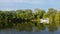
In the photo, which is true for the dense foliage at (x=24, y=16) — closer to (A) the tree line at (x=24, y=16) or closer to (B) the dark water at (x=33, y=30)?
(A) the tree line at (x=24, y=16)

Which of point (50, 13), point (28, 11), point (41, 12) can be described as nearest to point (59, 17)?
point (50, 13)

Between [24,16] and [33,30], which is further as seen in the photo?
[24,16]

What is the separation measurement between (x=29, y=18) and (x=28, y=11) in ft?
8.82

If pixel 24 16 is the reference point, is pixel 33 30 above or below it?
above

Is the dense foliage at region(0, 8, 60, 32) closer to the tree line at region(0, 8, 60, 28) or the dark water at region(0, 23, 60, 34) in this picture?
the tree line at region(0, 8, 60, 28)

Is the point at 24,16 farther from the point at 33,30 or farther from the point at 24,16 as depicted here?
the point at 33,30

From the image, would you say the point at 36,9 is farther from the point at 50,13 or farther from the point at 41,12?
the point at 50,13

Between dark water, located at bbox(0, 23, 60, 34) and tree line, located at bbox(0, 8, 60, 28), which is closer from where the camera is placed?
dark water, located at bbox(0, 23, 60, 34)

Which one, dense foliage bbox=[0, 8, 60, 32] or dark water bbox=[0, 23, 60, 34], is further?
dense foliage bbox=[0, 8, 60, 32]

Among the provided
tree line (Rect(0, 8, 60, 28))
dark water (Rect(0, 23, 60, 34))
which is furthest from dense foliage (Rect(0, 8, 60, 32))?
dark water (Rect(0, 23, 60, 34))

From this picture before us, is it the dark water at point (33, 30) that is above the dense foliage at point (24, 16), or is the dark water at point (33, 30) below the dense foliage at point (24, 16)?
above

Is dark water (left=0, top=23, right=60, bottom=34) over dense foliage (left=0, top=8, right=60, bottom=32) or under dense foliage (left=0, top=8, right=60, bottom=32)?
over

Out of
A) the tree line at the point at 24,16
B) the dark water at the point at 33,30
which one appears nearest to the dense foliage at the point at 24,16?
the tree line at the point at 24,16

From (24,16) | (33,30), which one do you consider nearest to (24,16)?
(24,16)
